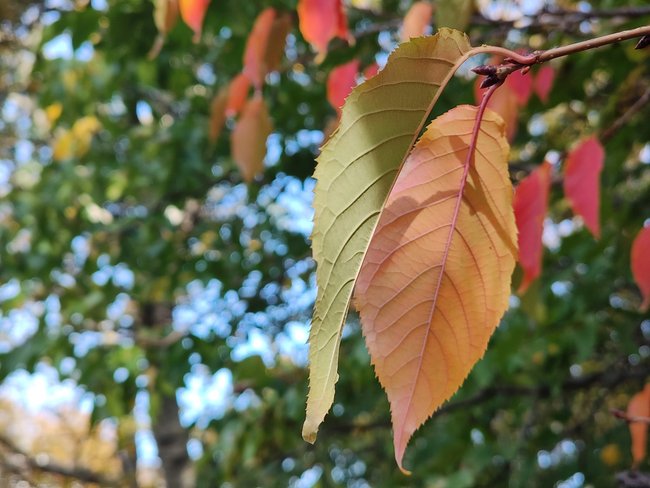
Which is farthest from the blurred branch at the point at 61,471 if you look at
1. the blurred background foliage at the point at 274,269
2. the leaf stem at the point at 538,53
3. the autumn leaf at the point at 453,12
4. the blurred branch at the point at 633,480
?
the leaf stem at the point at 538,53

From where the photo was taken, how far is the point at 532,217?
34.4 inches

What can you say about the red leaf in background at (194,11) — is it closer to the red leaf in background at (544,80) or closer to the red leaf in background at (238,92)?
the red leaf in background at (238,92)

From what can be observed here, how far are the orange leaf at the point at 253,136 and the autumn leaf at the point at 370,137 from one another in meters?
0.94

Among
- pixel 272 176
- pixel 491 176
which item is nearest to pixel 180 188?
pixel 272 176

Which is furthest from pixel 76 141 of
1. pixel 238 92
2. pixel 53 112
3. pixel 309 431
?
pixel 309 431

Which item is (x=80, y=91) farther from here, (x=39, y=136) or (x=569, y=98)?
(x=39, y=136)

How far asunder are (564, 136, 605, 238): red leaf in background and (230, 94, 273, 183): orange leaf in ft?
1.98

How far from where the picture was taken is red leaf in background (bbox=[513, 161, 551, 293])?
865 mm

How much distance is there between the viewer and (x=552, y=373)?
243cm

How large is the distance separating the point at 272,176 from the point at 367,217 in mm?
2294

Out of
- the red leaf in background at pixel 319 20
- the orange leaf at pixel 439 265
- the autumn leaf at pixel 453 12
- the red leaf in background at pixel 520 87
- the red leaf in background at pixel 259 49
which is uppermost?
the orange leaf at pixel 439 265

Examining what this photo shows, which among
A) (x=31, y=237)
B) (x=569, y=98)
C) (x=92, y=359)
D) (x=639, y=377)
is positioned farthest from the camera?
(x=31, y=237)

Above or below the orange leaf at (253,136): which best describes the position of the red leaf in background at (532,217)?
above

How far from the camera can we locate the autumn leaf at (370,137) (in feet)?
1.54
